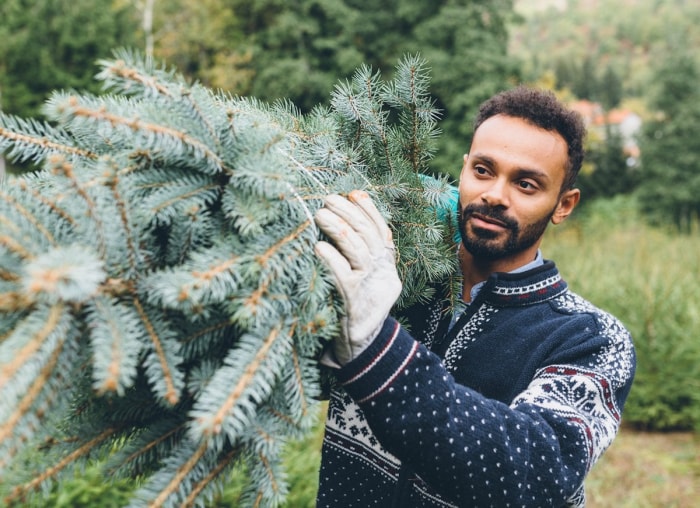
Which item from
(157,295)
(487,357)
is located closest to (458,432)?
(487,357)

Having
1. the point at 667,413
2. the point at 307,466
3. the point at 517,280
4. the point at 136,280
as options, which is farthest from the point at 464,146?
the point at 136,280

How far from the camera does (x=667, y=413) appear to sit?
5543 mm

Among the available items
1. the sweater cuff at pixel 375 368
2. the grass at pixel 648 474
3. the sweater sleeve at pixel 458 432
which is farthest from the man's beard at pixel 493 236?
the grass at pixel 648 474

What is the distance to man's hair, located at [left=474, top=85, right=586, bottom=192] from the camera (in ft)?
5.50

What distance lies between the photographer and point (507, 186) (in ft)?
5.39

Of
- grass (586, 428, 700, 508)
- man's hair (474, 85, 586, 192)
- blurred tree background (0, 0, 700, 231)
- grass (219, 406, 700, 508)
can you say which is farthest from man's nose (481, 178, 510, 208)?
blurred tree background (0, 0, 700, 231)

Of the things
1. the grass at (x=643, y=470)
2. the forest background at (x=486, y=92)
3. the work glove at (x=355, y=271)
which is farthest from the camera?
the forest background at (x=486, y=92)

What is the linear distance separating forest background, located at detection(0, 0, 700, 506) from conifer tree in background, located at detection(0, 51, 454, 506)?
2252 millimetres

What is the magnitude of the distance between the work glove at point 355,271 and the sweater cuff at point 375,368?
2 cm

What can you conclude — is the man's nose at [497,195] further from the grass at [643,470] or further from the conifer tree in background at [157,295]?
the grass at [643,470]

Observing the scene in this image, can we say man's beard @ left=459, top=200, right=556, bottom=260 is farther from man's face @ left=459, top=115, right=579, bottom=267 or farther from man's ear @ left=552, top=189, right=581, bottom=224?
man's ear @ left=552, top=189, right=581, bottom=224

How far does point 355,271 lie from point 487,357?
0.73 m

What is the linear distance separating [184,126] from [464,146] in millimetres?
15573

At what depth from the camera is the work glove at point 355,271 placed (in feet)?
3.50
